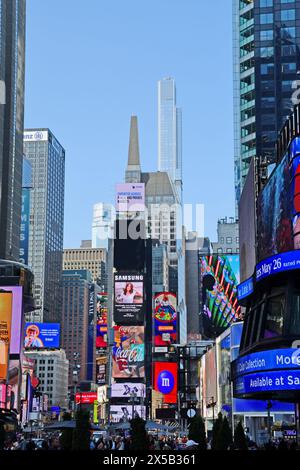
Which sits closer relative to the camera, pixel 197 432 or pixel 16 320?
pixel 197 432

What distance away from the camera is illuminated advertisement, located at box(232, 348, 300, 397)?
115 ft

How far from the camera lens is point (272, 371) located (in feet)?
118

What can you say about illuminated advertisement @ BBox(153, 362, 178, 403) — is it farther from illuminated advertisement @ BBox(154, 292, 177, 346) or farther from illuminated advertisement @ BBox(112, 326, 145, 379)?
illuminated advertisement @ BBox(112, 326, 145, 379)

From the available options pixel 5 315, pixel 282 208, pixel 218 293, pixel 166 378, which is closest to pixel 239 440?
pixel 282 208

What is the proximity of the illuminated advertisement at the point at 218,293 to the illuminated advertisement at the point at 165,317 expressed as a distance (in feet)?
186

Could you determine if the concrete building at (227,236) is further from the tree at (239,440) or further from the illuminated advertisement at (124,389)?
the tree at (239,440)

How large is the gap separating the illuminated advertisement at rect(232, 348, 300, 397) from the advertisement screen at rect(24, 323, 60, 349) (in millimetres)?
136035

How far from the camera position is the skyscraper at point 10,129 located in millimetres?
184000

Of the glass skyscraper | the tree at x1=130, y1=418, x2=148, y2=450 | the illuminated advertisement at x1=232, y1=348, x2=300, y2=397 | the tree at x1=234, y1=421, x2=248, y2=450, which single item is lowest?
the tree at x1=234, y1=421, x2=248, y2=450

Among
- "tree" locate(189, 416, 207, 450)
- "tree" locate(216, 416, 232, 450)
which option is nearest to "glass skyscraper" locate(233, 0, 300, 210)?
"tree" locate(189, 416, 207, 450)

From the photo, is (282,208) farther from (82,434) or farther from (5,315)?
(5,315)

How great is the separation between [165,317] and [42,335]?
27.9 meters

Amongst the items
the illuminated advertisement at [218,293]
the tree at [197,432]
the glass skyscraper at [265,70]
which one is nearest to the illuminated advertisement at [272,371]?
the tree at [197,432]

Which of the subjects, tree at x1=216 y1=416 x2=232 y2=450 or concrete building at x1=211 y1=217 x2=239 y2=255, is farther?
concrete building at x1=211 y1=217 x2=239 y2=255
